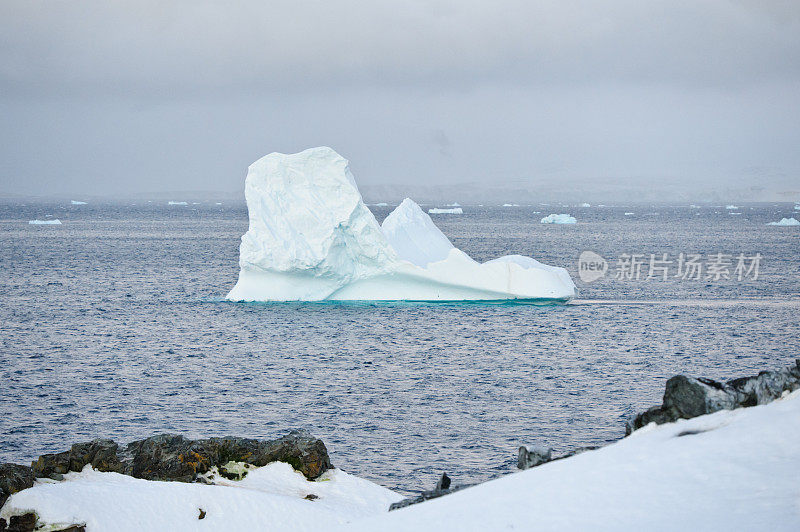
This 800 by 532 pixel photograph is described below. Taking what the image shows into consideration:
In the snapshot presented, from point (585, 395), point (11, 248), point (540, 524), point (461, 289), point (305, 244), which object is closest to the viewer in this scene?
point (540, 524)

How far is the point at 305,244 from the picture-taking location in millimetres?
32562

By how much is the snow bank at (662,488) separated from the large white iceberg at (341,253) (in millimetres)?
24110

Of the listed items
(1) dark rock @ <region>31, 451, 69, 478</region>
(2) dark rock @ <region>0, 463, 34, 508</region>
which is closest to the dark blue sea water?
(1) dark rock @ <region>31, 451, 69, 478</region>

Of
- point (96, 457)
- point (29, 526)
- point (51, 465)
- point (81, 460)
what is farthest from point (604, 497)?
point (51, 465)

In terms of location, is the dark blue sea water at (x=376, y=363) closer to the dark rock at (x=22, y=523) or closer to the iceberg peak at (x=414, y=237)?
the iceberg peak at (x=414, y=237)

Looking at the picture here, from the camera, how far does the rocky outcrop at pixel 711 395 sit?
9445mm

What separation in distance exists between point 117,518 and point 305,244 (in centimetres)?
2216

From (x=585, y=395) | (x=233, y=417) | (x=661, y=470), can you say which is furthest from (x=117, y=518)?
(x=585, y=395)

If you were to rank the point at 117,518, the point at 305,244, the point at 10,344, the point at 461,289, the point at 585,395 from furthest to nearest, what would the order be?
the point at 461,289
the point at 305,244
the point at 10,344
the point at 585,395
the point at 117,518

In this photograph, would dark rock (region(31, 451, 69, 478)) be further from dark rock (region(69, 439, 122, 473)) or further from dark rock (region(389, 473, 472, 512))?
dark rock (region(389, 473, 472, 512))

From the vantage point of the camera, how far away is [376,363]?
83.1 feet

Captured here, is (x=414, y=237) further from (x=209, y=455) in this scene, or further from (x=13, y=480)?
(x=13, y=480)

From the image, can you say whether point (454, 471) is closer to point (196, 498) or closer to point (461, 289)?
point (196, 498)

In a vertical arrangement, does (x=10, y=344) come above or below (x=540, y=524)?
below
